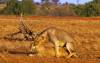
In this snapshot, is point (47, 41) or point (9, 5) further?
point (9, 5)

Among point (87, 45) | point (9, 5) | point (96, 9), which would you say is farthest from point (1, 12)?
point (87, 45)

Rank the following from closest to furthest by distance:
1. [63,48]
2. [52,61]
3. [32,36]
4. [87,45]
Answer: [52,61] < [63,48] < [32,36] < [87,45]

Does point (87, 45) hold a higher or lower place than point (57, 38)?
lower

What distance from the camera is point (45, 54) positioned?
14.4m

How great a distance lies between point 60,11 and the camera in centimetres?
6894

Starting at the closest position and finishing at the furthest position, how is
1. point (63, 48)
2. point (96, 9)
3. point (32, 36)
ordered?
1. point (63, 48)
2. point (32, 36)
3. point (96, 9)

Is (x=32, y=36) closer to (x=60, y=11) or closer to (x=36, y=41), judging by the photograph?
(x=36, y=41)

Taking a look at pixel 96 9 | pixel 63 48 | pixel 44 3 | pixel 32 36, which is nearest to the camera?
pixel 63 48

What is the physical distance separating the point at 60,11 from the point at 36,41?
182ft

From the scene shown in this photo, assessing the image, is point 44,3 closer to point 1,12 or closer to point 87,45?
point 1,12

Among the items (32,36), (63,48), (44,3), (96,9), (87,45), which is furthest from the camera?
(44,3)

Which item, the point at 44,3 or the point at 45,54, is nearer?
the point at 45,54

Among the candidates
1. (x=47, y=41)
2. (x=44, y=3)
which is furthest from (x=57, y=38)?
(x=44, y=3)

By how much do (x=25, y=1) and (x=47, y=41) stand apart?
51.3 metres
